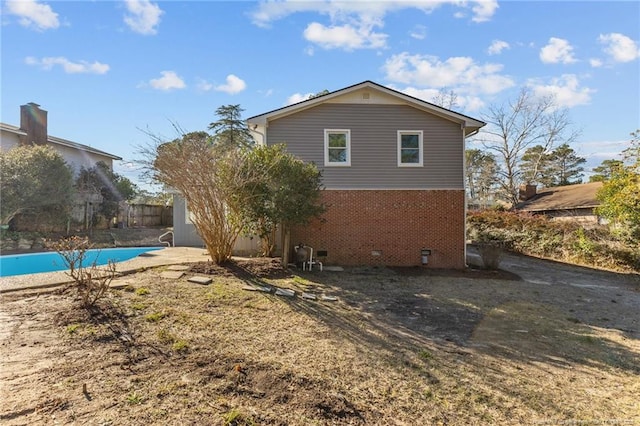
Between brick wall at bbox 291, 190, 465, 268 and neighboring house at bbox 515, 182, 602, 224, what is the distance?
1108 cm

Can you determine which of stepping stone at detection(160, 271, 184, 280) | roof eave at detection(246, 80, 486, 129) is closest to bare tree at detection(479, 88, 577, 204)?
roof eave at detection(246, 80, 486, 129)

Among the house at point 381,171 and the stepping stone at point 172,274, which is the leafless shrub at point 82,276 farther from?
the house at point 381,171

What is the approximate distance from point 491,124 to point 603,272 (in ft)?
69.7

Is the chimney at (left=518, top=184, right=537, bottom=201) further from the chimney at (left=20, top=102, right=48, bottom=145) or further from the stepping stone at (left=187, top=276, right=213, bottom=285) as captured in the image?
the chimney at (left=20, top=102, right=48, bottom=145)

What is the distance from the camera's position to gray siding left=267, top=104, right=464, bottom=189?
11.9m

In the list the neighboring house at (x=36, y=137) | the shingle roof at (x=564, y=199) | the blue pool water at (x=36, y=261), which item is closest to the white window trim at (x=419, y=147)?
the blue pool water at (x=36, y=261)

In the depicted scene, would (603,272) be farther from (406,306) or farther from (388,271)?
(406,306)

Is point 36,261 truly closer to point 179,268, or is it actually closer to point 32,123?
point 179,268

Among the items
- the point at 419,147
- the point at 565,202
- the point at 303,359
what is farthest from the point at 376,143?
the point at 565,202

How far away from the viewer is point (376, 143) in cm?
1211

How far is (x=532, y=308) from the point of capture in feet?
25.3

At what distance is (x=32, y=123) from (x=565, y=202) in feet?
109

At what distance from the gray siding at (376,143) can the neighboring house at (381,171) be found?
1.4 inches

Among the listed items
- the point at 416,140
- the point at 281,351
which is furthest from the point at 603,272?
the point at 281,351
